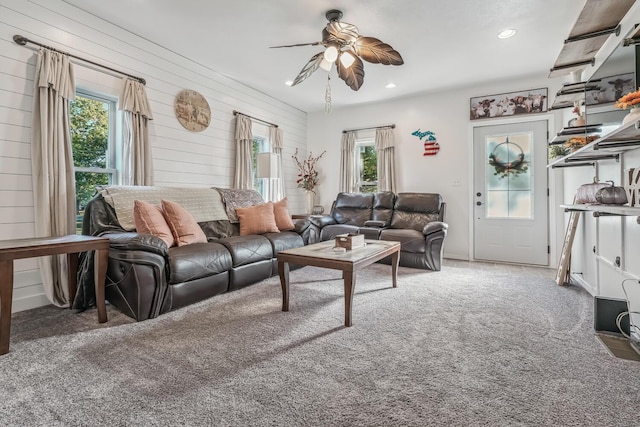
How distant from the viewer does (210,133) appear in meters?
4.17

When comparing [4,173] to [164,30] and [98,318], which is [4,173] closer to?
[98,318]

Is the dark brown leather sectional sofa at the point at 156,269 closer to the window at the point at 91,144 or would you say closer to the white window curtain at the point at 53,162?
the white window curtain at the point at 53,162

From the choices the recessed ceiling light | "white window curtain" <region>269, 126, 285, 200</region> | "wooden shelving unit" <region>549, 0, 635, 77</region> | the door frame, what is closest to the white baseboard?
"white window curtain" <region>269, 126, 285, 200</region>

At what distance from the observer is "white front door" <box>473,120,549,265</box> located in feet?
14.2

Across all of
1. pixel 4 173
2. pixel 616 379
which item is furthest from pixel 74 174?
pixel 616 379

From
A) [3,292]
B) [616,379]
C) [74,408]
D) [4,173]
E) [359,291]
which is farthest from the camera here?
[359,291]

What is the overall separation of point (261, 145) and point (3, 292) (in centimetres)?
392

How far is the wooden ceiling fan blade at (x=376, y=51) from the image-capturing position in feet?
8.49

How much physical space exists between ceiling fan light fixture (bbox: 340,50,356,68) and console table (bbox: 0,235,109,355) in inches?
95.2

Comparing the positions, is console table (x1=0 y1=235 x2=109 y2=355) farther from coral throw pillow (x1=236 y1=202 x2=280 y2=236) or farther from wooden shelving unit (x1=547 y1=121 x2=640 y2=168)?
wooden shelving unit (x1=547 y1=121 x2=640 y2=168)

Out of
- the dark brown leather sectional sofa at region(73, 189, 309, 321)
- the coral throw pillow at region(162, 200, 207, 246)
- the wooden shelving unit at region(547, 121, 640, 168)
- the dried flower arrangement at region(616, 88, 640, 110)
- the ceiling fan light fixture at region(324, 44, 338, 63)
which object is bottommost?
the dark brown leather sectional sofa at region(73, 189, 309, 321)

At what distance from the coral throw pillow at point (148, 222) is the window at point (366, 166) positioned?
3796 mm

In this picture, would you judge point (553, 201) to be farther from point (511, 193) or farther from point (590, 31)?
point (590, 31)

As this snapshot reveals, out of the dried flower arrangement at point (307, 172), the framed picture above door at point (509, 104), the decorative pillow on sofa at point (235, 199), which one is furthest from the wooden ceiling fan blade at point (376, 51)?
the dried flower arrangement at point (307, 172)
